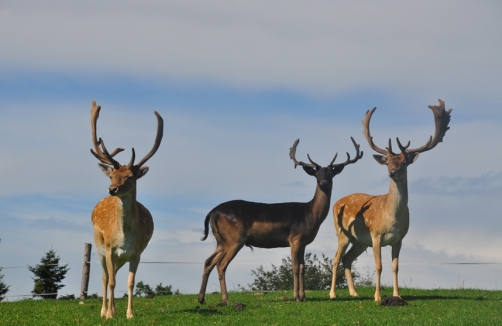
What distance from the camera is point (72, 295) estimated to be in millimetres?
19688

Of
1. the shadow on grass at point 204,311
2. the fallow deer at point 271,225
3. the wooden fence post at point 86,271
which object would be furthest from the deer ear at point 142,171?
the wooden fence post at point 86,271

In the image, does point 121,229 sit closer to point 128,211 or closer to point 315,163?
point 128,211

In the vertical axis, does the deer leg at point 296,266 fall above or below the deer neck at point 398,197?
below

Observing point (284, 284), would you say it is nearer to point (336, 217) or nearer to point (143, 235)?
point (336, 217)

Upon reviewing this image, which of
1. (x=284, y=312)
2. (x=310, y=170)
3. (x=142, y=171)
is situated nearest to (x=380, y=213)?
(x=310, y=170)

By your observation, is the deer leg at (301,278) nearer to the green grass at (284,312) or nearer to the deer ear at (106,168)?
the green grass at (284,312)

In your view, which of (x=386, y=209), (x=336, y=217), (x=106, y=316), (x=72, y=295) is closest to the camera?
(x=106, y=316)

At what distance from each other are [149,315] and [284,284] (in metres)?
12.9

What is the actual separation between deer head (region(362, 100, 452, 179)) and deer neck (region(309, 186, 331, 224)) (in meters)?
1.47

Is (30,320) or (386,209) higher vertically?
(386,209)

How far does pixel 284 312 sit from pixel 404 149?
436cm

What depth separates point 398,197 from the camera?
47.3 feet

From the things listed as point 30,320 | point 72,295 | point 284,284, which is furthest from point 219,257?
point 284,284

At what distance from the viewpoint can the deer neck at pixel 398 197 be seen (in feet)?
47.2
